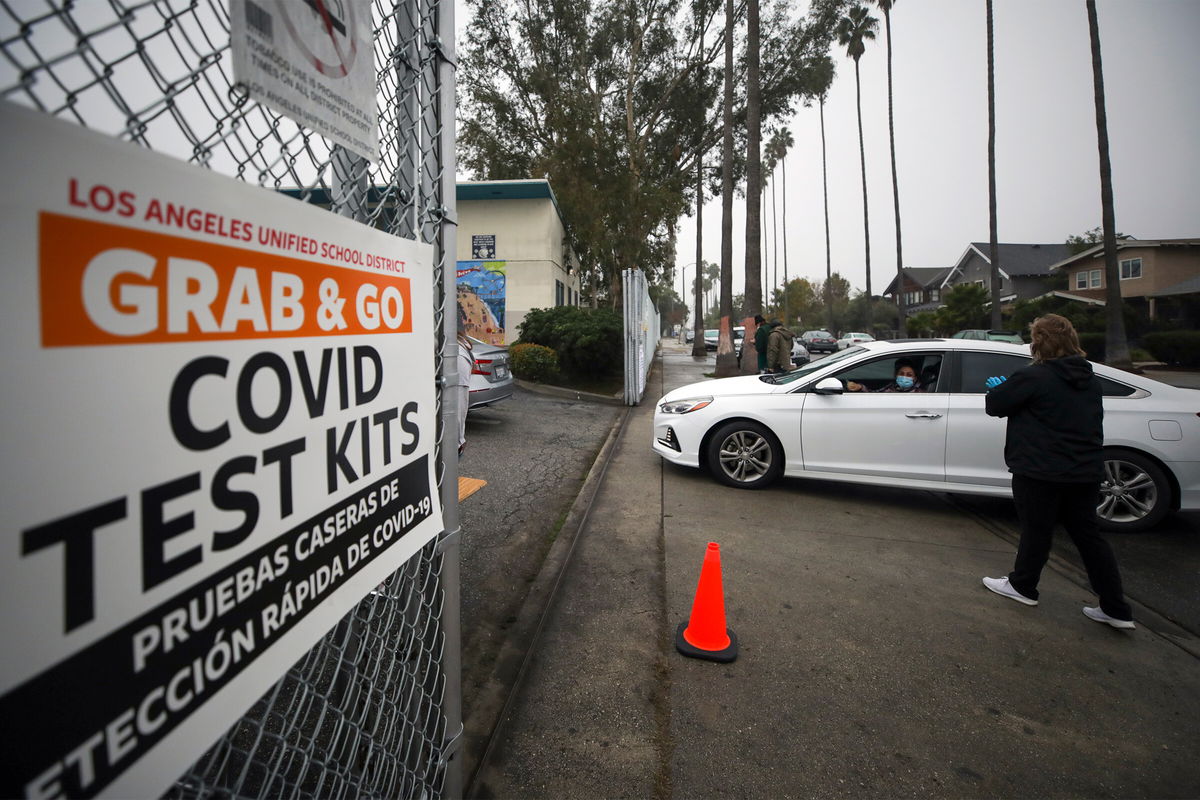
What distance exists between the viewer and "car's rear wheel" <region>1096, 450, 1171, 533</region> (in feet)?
15.6

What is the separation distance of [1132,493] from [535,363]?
10.5 m

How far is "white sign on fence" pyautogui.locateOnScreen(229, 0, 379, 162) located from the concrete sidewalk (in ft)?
7.29

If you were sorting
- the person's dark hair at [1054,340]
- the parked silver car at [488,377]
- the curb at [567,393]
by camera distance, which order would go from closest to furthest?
1. the person's dark hair at [1054,340]
2. the parked silver car at [488,377]
3. the curb at [567,393]

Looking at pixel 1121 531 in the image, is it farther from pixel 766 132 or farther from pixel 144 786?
pixel 766 132

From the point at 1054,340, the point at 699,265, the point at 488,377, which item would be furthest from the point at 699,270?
the point at 1054,340

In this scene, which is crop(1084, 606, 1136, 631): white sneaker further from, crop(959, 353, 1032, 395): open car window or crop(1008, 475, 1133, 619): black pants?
crop(959, 353, 1032, 395): open car window

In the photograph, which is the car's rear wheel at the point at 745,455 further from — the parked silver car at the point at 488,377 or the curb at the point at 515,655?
the parked silver car at the point at 488,377

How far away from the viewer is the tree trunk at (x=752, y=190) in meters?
14.7

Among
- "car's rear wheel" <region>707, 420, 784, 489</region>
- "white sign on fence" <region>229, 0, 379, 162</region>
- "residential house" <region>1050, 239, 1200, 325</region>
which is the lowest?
"car's rear wheel" <region>707, 420, 784, 489</region>

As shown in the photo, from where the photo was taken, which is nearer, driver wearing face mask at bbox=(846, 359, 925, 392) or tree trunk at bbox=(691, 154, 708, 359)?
driver wearing face mask at bbox=(846, 359, 925, 392)

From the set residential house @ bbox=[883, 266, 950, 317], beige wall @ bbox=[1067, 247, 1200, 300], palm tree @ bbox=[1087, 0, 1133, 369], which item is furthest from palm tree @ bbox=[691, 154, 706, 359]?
residential house @ bbox=[883, 266, 950, 317]

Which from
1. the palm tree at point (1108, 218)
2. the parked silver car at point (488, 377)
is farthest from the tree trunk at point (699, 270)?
the parked silver car at point (488, 377)

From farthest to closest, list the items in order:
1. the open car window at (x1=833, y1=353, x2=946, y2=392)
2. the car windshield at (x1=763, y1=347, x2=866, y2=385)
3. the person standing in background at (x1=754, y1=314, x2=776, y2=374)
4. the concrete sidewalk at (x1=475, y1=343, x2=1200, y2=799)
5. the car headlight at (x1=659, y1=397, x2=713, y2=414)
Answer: the person standing in background at (x1=754, y1=314, x2=776, y2=374) < the car headlight at (x1=659, y1=397, x2=713, y2=414) < the car windshield at (x1=763, y1=347, x2=866, y2=385) < the open car window at (x1=833, y1=353, x2=946, y2=392) < the concrete sidewalk at (x1=475, y1=343, x2=1200, y2=799)

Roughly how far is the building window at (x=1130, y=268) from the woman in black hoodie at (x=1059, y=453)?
42.0 m
